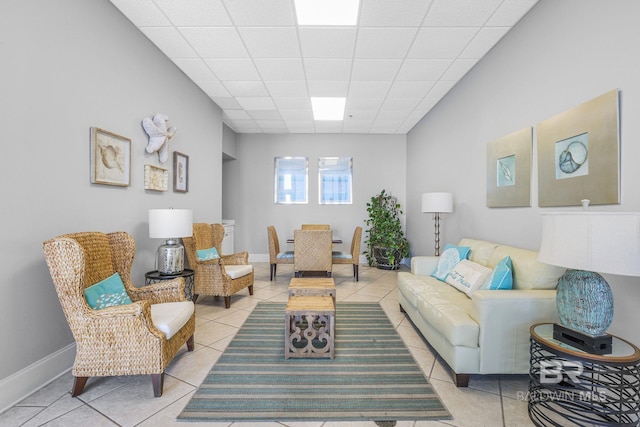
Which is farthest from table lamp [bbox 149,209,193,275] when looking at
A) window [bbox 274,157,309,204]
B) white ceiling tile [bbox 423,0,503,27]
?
window [bbox 274,157,309,204]

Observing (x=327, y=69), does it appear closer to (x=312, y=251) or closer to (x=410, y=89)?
(x=410, y=89)

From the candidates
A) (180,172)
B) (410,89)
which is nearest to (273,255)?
(180,172)

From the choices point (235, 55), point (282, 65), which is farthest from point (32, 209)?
point (282, 65)

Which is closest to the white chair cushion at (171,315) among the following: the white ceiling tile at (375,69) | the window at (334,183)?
the white ceiling tile at (375,69)

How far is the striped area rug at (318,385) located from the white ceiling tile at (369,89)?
128 inches

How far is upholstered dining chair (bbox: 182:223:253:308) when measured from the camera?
11.3ft

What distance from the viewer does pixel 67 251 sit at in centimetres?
168

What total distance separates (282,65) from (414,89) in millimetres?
1983

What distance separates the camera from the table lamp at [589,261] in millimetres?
1281

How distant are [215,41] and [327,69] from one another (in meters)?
1.34

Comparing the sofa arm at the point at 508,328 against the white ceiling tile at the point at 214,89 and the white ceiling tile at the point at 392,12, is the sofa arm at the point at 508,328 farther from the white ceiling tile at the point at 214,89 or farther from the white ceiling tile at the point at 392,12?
the white ceiling tile at the point at 214,89

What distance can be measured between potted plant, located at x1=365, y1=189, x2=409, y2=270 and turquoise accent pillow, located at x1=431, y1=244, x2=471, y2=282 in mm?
2437

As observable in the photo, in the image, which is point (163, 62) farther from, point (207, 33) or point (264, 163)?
point (264, 163)

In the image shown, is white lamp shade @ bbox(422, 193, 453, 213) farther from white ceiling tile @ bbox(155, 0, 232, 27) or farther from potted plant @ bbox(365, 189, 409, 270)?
white ceiling tile @ bbox(155, 0, 232, 27)
